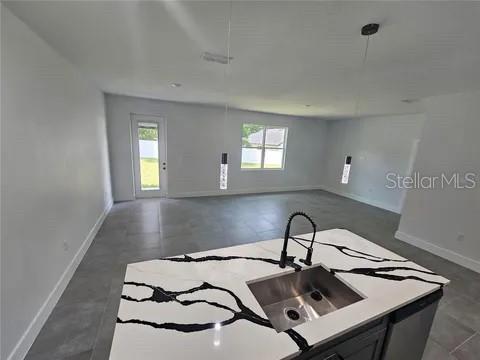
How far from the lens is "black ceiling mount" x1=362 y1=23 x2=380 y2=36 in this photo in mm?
1426

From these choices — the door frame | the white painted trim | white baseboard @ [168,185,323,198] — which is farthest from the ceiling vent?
the white painted trim

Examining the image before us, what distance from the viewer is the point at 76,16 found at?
59.1 inches

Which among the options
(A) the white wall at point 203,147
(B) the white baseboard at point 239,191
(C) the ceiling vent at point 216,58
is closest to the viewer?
(C) the ceiling vent at point 216,58

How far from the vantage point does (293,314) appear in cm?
127

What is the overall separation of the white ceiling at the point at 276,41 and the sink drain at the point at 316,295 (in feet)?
6.26

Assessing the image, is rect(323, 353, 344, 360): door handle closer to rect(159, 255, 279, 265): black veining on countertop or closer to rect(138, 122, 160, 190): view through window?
rect(159, 255, 279, 265): black veining on countertop

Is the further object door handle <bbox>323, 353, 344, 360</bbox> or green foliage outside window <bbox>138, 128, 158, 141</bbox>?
green foliage outside window <bbox>138, 128, 158, 141</bbox>

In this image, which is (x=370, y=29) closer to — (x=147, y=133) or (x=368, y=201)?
(x=147, y=133)

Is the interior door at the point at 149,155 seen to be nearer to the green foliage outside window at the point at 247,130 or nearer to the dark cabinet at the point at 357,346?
the green foliage outside window at the point at 247,130

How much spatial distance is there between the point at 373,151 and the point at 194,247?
221 inches

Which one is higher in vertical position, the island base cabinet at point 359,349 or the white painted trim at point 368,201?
the island base cabinet at point 359,349

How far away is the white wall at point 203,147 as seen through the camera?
467 centimetres

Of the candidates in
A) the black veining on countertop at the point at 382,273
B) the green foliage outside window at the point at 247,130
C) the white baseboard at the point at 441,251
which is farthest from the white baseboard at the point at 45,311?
the white baseboard at the point at 441,251

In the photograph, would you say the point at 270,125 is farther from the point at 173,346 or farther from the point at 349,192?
the point at 173,346
